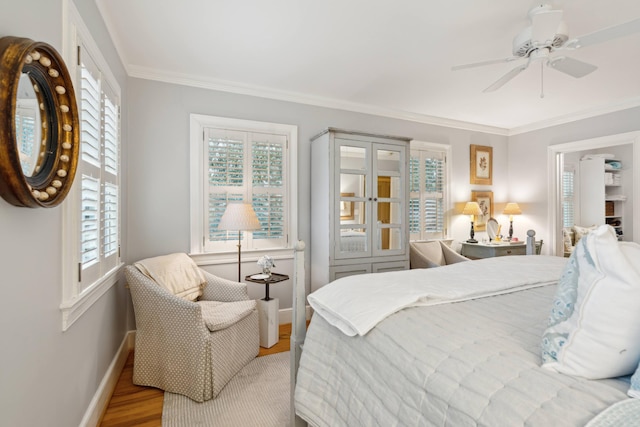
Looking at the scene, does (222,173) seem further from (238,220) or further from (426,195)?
(426,195)

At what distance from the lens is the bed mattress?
0.76 m

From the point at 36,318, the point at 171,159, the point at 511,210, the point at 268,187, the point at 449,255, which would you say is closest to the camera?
the point at 36,318

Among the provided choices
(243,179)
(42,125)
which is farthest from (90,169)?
(243,179)

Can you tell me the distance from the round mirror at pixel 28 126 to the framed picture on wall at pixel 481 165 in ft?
15.9

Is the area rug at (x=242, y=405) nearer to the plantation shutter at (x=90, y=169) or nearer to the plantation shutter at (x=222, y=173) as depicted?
the plantation shutter at (x=90, y=169)

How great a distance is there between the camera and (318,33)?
2367 millimetres

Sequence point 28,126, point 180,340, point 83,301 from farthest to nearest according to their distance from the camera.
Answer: point 180,340, point 83,301, point 28,126

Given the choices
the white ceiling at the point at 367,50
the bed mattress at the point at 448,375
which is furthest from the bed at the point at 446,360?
the white ceiling at the point at 367,50

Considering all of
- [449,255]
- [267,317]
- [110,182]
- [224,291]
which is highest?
[110,182]

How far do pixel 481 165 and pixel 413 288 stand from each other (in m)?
4.01

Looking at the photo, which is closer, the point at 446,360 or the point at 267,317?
the point at 446,360

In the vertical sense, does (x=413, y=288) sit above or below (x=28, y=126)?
below

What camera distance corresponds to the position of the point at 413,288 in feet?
5.04

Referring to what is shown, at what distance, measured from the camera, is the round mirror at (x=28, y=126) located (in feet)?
3.34
